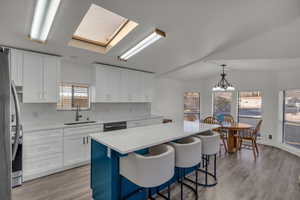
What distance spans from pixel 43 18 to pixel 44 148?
218 cm

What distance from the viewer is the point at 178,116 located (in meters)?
6.68

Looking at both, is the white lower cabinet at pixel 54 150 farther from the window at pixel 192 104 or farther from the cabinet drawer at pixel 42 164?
the window at pixel 192 104

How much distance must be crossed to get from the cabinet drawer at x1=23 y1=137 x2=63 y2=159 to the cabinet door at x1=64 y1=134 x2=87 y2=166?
0.40 feet

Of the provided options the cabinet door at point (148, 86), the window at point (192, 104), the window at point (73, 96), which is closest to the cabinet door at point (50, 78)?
the window at point (73, 96)

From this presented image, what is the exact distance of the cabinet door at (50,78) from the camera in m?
2.96

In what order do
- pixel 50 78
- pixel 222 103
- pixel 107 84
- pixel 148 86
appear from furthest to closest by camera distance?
pixel 222 103
pixel 148 86
pixel 107 84
pixel 50 78

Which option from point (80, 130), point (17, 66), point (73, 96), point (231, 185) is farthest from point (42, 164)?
point (231, 185)

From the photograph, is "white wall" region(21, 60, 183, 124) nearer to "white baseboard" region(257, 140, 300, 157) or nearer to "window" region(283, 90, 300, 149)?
"white baseboard" region(257, 140, 300, 157)

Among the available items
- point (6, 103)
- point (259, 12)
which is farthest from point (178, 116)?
point (6, 103)

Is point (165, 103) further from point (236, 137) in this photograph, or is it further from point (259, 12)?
point (259, 12)

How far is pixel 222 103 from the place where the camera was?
6379 millimetres

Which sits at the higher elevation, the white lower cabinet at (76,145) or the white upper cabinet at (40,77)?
the white upper cabinet at (40,77)

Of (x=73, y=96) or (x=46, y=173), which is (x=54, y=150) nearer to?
(x=46, y=173)

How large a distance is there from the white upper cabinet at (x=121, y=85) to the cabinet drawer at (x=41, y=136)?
1118 millimetres
